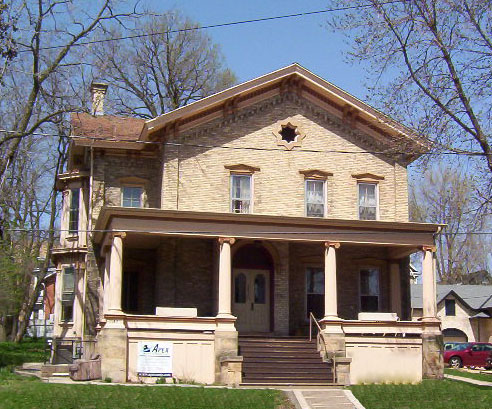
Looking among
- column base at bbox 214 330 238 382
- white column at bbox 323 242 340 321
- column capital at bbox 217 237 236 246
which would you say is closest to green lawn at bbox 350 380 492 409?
white column at bbox 323 242 340 321

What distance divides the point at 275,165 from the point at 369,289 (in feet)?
18.9

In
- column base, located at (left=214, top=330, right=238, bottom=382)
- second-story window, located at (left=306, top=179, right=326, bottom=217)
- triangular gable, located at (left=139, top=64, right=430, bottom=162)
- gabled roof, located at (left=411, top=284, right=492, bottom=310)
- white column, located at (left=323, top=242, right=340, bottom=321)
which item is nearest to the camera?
column base, located at (left=214, top=330, right=238, bottom=382)

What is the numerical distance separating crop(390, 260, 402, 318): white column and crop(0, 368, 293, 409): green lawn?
385 inches

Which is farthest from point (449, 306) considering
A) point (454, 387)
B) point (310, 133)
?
point (454, 387)

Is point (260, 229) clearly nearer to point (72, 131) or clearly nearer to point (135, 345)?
point (135, 345)

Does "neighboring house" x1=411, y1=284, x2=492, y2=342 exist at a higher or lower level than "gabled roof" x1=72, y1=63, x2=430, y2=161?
lower

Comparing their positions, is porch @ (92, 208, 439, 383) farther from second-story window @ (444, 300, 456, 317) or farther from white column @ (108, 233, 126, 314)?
second-story window @ (444, 300, 456, 317)

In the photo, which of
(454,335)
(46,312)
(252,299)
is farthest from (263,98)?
(46,312)

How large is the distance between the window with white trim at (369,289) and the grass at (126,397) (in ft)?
30.9

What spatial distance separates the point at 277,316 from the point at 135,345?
5.93m

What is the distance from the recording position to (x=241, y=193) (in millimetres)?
27359

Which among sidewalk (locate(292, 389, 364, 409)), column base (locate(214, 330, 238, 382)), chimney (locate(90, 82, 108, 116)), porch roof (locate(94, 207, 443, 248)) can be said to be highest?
chimney (locate(90, 82, 108, 116))

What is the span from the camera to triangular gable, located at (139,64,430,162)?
2672cm

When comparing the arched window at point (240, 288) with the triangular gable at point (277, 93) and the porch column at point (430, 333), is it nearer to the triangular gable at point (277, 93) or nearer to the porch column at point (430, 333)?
the triangular gable at point (277, 93)
